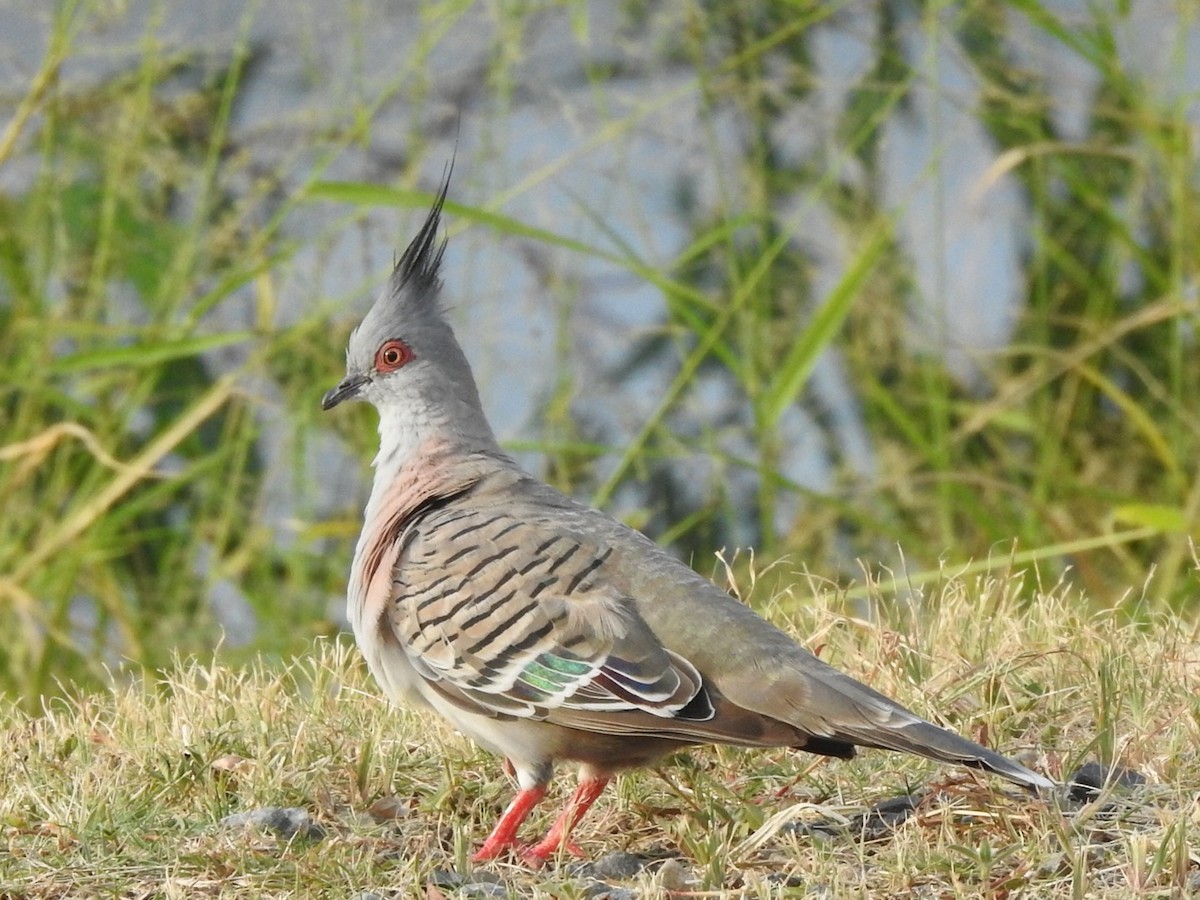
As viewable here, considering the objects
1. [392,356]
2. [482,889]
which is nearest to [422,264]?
[392,356]

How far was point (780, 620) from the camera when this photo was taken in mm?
4801

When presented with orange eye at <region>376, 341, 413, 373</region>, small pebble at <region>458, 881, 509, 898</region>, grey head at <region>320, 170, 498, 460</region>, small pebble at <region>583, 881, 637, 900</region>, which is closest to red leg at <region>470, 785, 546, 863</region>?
small pebble at <region>458, 881, 509, 898</region>

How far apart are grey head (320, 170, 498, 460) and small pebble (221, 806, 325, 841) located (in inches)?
43.3

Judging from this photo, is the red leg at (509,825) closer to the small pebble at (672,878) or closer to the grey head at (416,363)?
the small pebble at (672,878)

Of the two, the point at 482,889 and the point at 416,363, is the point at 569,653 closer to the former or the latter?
the point at 482,889

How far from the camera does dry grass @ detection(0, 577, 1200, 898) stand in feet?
10.7

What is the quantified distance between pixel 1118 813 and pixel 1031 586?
3131 mm

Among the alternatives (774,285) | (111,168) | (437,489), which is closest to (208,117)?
(111,168)

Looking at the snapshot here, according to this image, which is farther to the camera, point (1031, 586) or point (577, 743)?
point (1031, 586)

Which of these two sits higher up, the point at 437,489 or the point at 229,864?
the point at 437,489

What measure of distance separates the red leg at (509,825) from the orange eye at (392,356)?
1.22 m

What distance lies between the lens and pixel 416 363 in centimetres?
442

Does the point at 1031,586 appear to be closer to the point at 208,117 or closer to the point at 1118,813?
the point at 1118,813

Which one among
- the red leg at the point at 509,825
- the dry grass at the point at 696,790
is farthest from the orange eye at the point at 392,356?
the red leg at the point at 509,825
